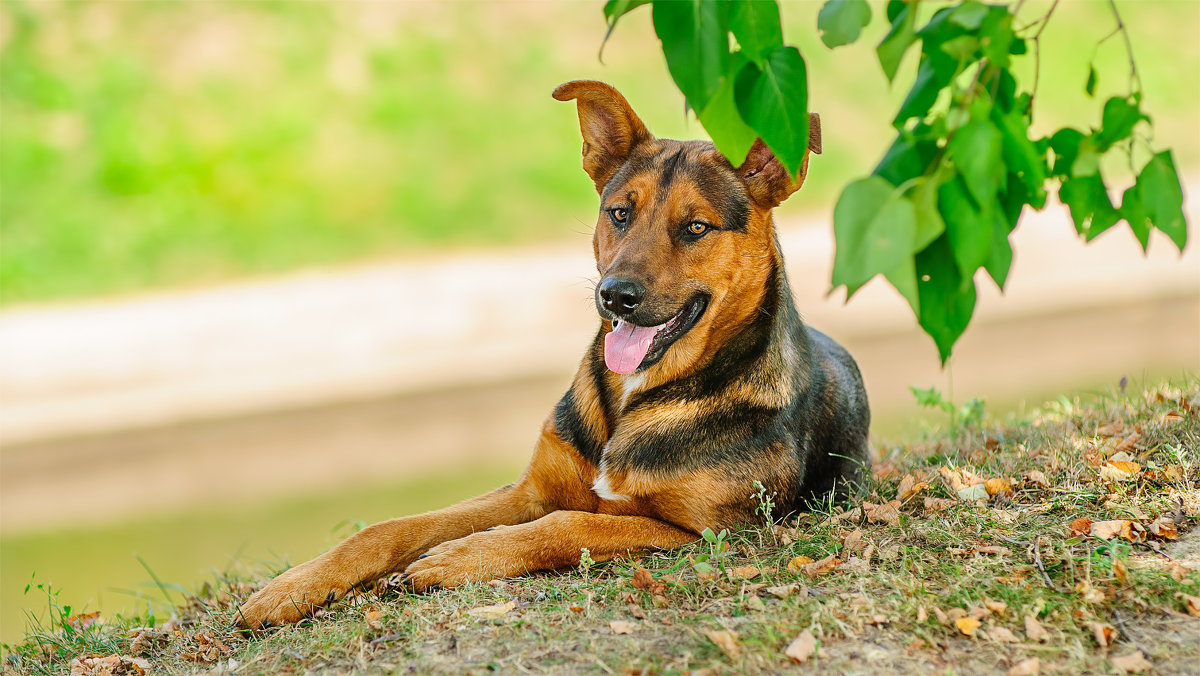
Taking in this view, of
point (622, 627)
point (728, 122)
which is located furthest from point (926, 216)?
point (622, 627)

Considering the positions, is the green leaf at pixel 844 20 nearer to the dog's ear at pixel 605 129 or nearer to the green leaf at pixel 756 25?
the green leaf at pixel 756 25

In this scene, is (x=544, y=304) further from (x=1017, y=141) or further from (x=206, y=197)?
(x=1017, y=141)

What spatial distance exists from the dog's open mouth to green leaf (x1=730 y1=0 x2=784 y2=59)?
5.33 feet

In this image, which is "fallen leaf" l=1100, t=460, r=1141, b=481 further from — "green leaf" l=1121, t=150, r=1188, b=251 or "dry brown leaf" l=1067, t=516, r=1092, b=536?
"green leaf" l=1121, t=150, r=1188, b=251

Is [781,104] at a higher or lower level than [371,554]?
higher

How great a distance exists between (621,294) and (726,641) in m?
1.39

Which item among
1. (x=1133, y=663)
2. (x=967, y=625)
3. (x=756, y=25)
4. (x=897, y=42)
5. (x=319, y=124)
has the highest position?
(x=319, y=124)

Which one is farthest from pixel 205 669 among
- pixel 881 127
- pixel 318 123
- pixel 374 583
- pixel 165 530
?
pixel 881 127

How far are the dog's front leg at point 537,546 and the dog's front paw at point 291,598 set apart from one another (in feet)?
0.98

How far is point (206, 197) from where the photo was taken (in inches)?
618

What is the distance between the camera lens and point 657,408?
4504 mm

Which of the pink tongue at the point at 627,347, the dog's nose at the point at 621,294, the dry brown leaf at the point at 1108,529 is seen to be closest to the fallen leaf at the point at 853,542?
the dry brown leaf at the point at 1108,529

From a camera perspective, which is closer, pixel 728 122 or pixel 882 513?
pixel 728 122

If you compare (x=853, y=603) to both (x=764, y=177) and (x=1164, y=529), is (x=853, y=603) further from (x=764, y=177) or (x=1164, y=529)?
(x=764, y=177)
